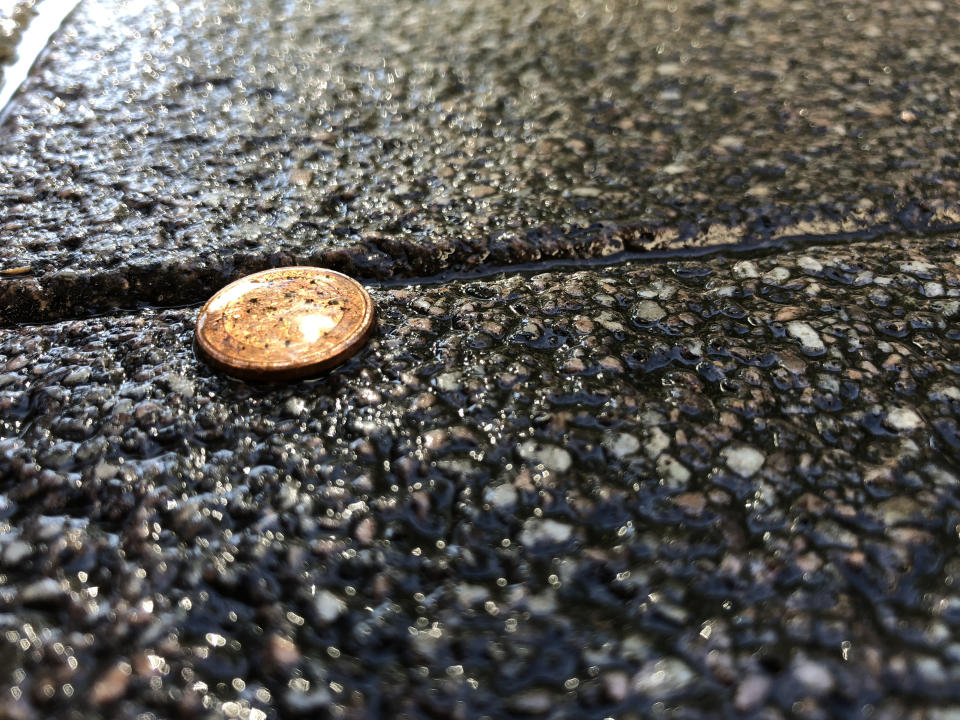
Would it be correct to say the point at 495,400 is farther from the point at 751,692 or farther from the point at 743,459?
the point at 751,692

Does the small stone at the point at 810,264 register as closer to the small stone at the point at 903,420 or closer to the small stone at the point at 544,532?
the small stone at the point at 903,420

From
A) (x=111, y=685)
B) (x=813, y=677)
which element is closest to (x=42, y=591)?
(x=111, y=685)

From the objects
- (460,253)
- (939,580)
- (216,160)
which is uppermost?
(216,160)

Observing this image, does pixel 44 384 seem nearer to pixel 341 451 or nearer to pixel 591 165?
pixel 341 451

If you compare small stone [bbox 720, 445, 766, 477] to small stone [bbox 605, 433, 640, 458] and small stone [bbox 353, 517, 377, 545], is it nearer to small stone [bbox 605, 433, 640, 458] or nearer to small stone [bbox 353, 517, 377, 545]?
small stone [bbox 605, 433, 640, 458]

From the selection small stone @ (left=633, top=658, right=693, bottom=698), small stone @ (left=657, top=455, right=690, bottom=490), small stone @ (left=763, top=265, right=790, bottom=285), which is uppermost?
small stone @ (left=657, top=455, right=690, bottom=490)

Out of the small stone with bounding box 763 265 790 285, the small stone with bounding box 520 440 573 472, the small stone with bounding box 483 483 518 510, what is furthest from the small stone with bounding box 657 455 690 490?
the small stone with bounding box 763 265 790 285

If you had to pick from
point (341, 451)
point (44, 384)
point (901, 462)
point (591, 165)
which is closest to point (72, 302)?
point (44, 384)
